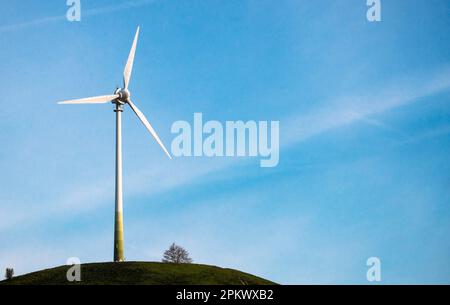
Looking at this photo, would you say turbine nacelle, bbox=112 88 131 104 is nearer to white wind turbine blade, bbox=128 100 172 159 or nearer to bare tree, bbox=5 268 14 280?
white wind turbine blade, bbox=128 100 172 159

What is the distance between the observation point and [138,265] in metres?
106

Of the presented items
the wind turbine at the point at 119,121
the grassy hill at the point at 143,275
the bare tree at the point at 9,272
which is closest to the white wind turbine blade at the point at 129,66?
the wind turbine at the point at 119,121

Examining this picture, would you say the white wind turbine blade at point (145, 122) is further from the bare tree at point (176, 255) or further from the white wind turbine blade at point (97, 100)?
the bare tree at point (176, 255)

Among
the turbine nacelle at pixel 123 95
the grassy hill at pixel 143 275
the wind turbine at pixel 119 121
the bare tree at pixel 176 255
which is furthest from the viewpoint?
the bare tree at pixel 176 255

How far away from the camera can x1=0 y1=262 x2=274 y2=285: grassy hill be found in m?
97.9

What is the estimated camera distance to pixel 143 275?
100375 millimetres

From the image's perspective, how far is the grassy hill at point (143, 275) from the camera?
97.9m

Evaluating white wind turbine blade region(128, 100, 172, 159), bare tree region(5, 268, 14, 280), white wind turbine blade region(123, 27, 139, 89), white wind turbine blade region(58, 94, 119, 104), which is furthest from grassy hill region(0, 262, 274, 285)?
bare tree region(5, 268, 14, 280)

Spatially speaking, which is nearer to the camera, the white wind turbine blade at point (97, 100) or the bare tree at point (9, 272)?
the white wind turbine blade at point (97, 100)

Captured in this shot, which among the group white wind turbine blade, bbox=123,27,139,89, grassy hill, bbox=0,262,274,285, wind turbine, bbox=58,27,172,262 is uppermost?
white wind turbine blade, bbox=123,27,139,89

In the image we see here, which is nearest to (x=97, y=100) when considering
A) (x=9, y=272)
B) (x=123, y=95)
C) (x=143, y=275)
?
(x=123, y=95)
